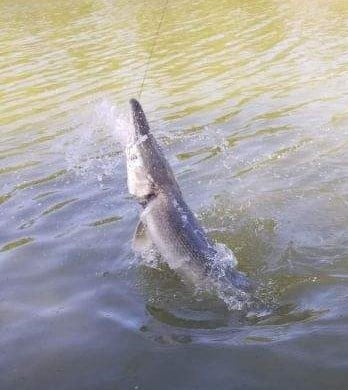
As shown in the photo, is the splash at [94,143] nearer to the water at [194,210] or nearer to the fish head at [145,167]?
the water at [194,210]

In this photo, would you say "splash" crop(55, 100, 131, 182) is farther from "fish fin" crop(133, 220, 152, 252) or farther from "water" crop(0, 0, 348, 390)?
"fish fin" crop(133, 220, 152, 252)

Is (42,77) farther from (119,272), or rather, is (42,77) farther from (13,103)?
(119,272)

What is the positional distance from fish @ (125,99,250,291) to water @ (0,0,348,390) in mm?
306

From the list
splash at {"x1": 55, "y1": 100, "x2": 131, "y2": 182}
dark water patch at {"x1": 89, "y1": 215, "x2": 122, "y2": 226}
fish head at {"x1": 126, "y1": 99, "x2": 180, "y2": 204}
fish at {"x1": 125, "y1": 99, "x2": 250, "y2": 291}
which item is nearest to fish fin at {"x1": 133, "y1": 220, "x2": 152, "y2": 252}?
fish at {"x1": 125, "y1": 99, "x2": 250, "y2": 291}

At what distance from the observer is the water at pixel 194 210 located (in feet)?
15.7

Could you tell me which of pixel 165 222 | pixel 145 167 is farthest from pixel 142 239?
pixel 145 167

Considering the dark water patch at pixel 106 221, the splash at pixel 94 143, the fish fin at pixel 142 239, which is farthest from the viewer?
the splash at pixel 94 143

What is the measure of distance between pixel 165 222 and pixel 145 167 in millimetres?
664

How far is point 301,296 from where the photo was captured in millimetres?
5516

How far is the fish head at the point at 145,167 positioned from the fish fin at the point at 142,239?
0.88 feet

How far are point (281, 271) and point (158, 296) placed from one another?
125 centimetres

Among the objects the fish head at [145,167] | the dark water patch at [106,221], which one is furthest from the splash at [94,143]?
the fish head at [145,167]

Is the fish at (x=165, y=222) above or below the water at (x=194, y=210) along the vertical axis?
above

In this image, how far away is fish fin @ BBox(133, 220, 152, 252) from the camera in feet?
Answer: 19.3
